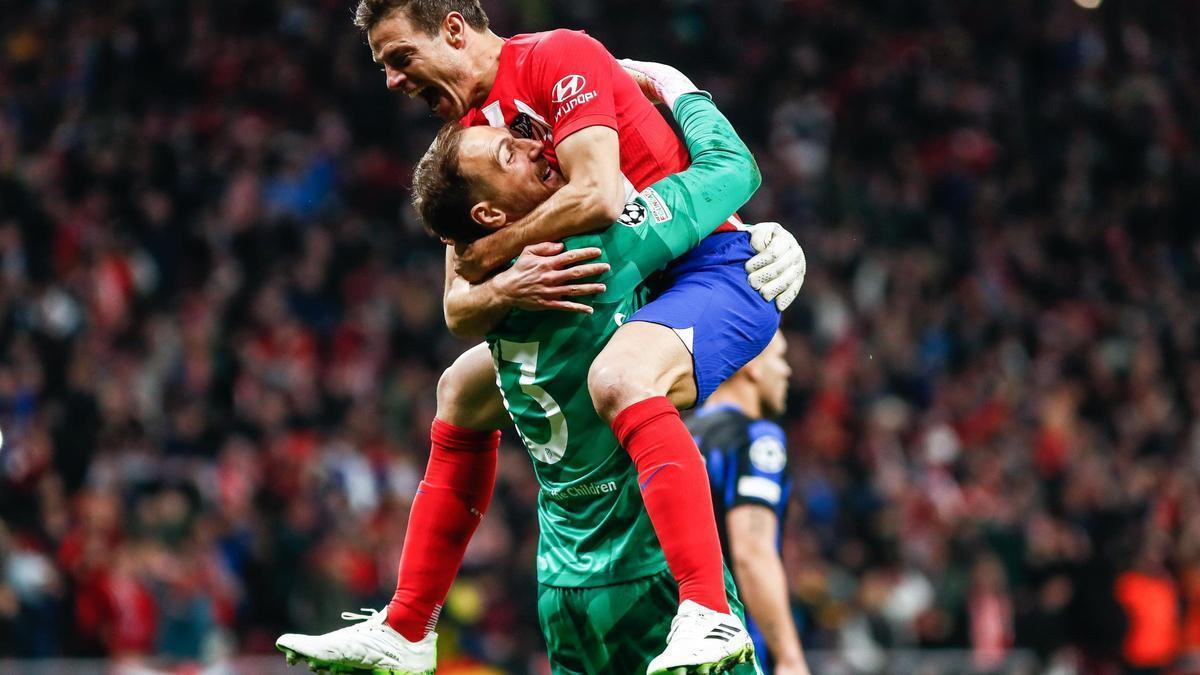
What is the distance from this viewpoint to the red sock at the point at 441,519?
4266 millimetres

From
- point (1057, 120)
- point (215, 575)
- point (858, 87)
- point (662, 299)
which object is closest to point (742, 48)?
point (858, 87)

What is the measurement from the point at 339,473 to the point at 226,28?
6.74 meters

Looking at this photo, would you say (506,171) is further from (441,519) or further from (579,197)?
(441,519)

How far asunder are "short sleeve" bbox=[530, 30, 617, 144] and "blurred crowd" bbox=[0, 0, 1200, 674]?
227 inches

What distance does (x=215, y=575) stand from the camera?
10461 millimetres

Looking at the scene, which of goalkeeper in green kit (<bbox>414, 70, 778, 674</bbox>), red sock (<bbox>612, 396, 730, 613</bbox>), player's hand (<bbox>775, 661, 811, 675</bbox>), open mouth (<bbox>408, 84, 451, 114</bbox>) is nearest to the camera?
red sock (<bbox>612, 396, 730, 613</bbox>)

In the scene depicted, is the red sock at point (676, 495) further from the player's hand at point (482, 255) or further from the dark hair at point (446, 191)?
the dark hair at point (446, 191)

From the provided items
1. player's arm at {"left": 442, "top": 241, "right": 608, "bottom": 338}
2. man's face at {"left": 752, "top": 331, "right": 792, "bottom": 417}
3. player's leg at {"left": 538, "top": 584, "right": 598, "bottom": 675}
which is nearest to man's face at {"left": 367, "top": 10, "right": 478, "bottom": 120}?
player's arm at {"left": 442, "top": 241, "right": 608, "bottom": 338}

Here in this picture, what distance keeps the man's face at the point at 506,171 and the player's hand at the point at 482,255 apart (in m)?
0.05

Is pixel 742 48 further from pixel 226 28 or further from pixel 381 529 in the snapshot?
pixel 381 529

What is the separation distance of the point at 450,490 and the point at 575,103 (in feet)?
3.92

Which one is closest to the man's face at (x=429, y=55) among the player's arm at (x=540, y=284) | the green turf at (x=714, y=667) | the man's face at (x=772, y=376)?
the player's arm at (x=540, y=284)

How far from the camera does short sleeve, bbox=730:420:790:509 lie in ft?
18.0

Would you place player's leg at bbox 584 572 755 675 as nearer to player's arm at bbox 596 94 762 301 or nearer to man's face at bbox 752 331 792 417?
player's arm at bbox 596 94 762 301
